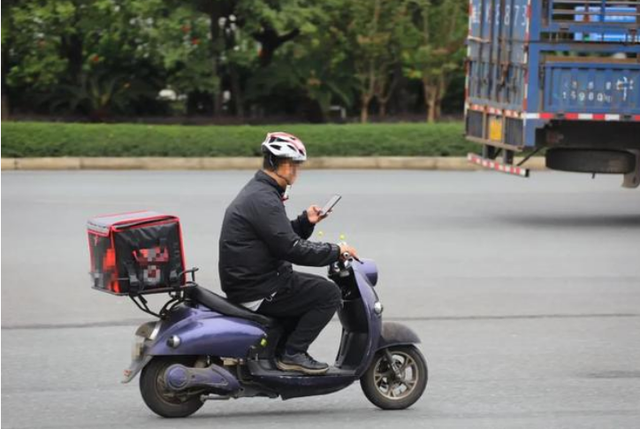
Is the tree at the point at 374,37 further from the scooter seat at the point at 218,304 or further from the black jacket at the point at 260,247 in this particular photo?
the scooter seat at the point at 218,304

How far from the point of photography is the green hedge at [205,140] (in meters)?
22.5

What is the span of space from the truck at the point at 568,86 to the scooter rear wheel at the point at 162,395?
373 inches

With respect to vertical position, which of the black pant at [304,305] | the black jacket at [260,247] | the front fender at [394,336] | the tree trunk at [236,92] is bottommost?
the tree trunk at [236,92]

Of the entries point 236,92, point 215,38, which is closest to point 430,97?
point 236,92

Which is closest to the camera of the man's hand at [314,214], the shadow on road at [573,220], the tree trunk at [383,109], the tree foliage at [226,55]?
the man's hand at [314,214]

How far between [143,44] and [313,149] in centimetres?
487

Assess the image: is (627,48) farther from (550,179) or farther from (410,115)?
(410,115)

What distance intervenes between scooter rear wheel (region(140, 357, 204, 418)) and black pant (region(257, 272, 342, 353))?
49cm

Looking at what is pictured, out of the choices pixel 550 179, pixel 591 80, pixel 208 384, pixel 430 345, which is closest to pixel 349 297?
pixel 208 384

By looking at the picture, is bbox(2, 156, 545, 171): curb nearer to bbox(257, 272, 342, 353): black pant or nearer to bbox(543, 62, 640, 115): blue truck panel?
bbox(543, 62, 640, 115): blue truck panel

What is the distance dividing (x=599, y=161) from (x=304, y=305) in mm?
9944

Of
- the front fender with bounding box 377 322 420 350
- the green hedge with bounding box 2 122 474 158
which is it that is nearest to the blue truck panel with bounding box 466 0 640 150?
the green hedge with bounding box 2 122 474 158

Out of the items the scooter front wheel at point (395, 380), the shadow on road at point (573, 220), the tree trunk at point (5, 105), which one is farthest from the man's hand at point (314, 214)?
the tree trunk at point (5, 105)

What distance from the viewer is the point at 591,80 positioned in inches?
629
